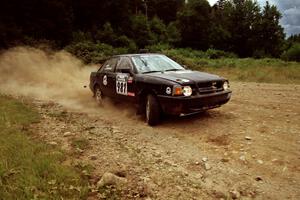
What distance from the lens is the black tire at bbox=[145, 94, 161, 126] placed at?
7.05 metres

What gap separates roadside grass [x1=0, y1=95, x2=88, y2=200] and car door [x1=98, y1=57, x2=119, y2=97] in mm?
2806

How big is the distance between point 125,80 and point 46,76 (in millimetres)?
10293

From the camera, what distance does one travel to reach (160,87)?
690 cm

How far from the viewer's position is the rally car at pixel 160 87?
6.67 meters

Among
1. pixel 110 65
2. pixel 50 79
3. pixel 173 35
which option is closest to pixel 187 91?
pixel 110 65

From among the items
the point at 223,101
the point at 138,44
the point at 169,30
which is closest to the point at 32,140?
the point at 223,101

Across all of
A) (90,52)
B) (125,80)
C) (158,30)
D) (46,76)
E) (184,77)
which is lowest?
(46,76)

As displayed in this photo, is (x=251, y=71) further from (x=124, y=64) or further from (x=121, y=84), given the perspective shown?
(x=121, y=84)

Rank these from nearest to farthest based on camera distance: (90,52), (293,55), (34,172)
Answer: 1. (34,172)
2. (90,52)
3. (293,55)

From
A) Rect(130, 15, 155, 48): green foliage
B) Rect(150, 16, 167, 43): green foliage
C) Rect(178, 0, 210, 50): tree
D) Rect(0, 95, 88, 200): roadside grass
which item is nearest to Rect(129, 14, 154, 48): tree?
Rect(130, 15, 155, 48): green foliage

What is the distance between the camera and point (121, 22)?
39.5 m

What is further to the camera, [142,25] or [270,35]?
[270,35]

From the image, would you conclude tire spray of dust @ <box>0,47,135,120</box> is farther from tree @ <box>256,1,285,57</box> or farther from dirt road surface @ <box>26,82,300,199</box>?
tree @ <box>256,1,285,57</box>

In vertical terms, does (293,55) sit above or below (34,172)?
above
